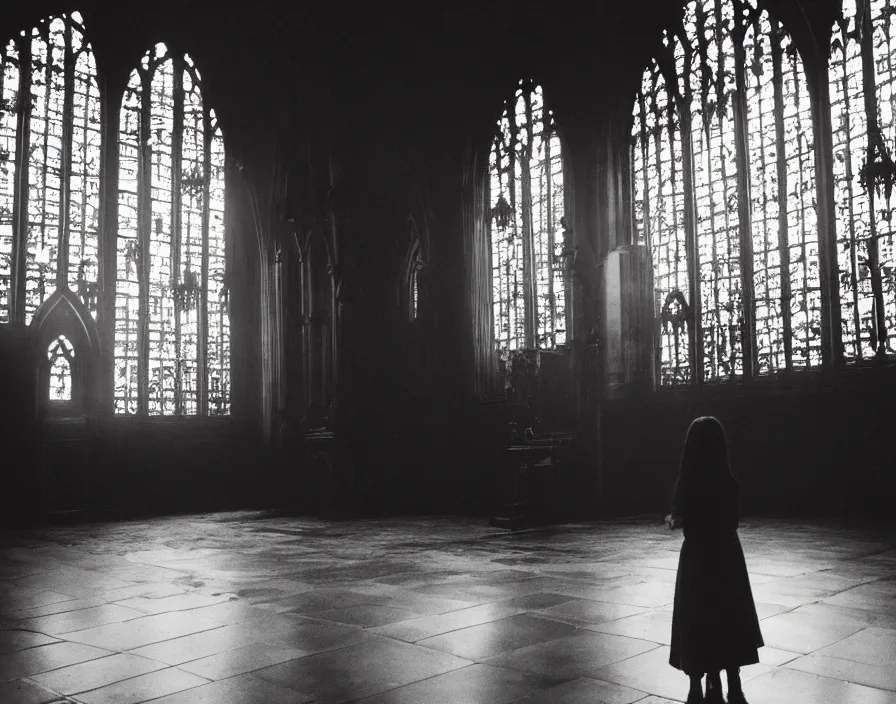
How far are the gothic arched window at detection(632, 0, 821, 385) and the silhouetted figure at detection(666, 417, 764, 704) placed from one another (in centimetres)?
870

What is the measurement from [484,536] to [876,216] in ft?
20.5

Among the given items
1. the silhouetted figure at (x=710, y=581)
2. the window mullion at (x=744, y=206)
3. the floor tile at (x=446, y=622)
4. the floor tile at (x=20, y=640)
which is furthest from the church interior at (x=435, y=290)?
the silhouetted figure at (x=710, y=581)

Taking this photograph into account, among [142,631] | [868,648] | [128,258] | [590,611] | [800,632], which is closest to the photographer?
[868,648]

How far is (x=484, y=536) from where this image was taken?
974 cm

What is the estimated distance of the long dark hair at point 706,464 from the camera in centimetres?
342

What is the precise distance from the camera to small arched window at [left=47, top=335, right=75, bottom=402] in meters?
14.4

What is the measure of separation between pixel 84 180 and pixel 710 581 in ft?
46.3

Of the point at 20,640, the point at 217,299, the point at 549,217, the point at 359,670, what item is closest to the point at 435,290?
the point at 549,217

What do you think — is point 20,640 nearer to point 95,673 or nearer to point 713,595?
point 95,673

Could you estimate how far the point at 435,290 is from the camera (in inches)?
586

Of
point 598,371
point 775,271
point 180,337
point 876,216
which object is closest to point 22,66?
point 180,337

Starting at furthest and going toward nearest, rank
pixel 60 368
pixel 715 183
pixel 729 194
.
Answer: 1. pixel 60 368
2. pixel 715 183
3. pixel 729 194

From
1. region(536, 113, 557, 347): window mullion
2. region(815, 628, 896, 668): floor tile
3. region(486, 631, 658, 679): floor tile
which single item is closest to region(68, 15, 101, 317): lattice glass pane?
region(536, 113, 557, 347): window mullion

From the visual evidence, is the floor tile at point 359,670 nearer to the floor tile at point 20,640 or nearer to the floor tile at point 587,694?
the floor tile at point 587,694
